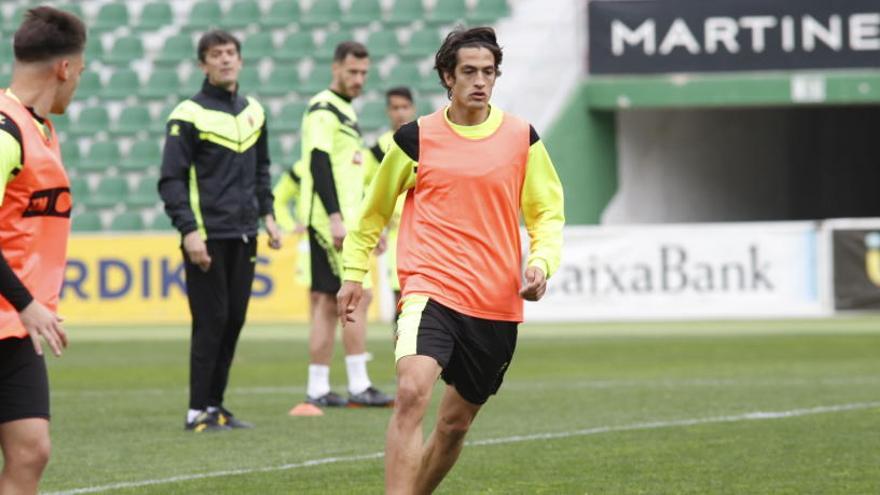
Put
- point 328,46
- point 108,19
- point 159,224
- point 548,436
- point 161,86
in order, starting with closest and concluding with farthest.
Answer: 1. point 548,436
2. point 159,224
3. point 328,46
4. point 161,86
5. point 108,19

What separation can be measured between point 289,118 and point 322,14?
6.51 ft

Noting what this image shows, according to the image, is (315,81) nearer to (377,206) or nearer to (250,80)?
(250,80)

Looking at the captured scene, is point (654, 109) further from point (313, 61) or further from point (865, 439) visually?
point (865, 439)

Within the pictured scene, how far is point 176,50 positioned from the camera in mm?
27109

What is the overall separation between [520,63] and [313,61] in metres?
3.26

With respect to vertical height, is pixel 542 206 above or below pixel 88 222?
A: above

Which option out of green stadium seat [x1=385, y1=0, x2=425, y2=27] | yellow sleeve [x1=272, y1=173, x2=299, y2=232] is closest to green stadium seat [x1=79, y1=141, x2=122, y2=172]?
green stadium seat [x1=385, y1=0, x2=425, y2=27]

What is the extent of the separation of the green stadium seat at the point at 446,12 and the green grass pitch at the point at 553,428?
34.4 feet

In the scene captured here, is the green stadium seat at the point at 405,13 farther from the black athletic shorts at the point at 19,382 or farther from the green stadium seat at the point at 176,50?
the black athletic shorts at the point at 19,382

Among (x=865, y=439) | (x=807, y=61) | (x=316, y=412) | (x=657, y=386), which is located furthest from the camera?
(x=807, y=61)

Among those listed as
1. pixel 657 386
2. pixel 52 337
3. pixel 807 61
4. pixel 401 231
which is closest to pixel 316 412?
pixel 657 386

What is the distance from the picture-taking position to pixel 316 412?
1066 centimetres

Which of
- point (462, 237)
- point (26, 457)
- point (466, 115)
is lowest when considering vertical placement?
point (26, 457)

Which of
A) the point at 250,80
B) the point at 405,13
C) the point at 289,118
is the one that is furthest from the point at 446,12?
the point at 250,80
